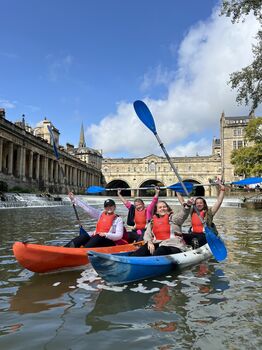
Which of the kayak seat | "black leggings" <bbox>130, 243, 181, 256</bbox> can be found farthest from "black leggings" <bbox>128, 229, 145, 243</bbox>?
"black leggings" <bbox>130, 243, 181, 256</bbox>

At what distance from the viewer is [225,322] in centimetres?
432

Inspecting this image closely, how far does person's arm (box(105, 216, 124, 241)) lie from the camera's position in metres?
7.52

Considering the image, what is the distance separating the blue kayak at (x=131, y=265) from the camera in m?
5.46

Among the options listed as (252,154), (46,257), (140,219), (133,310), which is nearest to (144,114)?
(140,219)

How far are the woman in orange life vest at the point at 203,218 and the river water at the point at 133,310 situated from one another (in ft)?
3.44

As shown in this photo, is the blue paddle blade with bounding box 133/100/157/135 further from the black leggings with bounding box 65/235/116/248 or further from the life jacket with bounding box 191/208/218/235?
the black leggings with bounding box 65/235/116/248

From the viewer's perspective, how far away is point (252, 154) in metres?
37.9

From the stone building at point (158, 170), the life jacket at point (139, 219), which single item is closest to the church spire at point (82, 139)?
the stone building at point (158, 170)

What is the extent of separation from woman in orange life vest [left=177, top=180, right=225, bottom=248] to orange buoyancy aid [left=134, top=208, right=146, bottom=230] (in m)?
1.41

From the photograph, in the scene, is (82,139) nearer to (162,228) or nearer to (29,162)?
(29,162)

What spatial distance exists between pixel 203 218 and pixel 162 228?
149 centimetres

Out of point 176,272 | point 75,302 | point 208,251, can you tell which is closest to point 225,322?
point 75,302

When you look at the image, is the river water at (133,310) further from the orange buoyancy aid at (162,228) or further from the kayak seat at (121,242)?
the kayak seat at (121,242)

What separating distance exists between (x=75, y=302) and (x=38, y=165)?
52.0m
